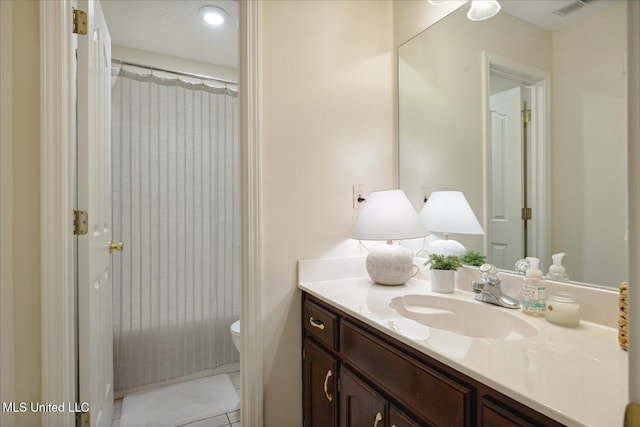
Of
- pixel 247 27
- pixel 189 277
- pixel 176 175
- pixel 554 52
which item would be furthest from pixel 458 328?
pixel 176 175

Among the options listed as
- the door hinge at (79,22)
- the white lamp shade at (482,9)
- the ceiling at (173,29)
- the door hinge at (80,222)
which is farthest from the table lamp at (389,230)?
the ceiling at (173,29)

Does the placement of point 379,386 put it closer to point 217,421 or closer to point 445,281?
point 445,281

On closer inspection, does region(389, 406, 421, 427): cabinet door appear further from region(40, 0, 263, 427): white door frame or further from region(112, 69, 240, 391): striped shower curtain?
region(112, 69, 240, 391): striped shower curtain

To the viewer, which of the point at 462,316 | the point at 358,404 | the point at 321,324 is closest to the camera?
the point at 358,404

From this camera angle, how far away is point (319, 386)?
4.24 feet

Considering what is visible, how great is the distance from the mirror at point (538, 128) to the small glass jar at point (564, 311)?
0.40ft

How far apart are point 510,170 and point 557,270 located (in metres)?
0.39

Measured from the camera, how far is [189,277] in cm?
232

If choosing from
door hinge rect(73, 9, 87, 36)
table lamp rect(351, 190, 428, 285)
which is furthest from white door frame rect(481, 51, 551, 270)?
door hinge rect(73, 9, 87, 36)

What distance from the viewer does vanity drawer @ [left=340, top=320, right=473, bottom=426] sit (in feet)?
2.27

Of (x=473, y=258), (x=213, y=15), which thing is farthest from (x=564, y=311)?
(x=213, y=15)

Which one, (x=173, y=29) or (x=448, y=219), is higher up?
(x=173, y=29)

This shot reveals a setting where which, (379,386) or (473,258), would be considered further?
(473,258)

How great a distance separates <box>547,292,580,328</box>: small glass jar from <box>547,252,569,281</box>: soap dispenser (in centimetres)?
10
